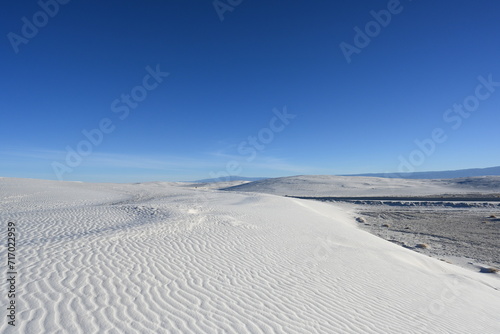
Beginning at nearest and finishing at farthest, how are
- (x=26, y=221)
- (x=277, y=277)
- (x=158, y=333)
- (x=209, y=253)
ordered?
(x=158, y=333) → (x=277, y=277) → (x=209, y=253) → (x=26, y=221)

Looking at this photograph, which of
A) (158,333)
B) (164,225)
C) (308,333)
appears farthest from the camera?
(164,225)

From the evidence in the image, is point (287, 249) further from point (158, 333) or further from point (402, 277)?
point (158, 333)

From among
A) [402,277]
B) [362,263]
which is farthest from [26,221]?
[402,277]

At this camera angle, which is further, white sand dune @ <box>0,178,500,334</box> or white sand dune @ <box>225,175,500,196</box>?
white sand dune @ <box>225,175,500,196</box>

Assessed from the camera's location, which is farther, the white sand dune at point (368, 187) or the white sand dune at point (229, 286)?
the white sand dune at point (368, 187)

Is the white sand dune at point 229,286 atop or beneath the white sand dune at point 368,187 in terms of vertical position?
beneath

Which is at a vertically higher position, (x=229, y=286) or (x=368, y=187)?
(x=368, y=187)

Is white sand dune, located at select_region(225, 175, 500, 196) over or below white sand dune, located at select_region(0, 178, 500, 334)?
over

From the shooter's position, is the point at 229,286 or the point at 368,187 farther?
the point at 368,187
